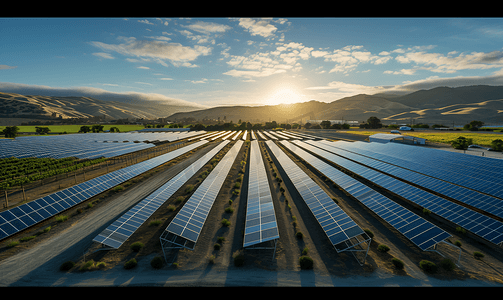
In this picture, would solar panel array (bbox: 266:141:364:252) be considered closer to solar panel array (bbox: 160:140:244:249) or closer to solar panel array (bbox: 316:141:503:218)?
solar panel array (bbox: 160:140:244:249)

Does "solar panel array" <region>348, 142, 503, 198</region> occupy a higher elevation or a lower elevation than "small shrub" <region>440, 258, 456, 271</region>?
higher

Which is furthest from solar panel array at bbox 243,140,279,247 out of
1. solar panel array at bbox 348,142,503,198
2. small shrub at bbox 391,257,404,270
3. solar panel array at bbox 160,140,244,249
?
solar panel array at bbox 348,142,503,198

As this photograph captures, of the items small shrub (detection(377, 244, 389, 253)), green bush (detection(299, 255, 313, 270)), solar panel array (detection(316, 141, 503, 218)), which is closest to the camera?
green bush (detection(299, 255, 313, 270))

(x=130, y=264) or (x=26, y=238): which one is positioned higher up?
(x=26, y=238)

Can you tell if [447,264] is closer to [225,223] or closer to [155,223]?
[225,223]

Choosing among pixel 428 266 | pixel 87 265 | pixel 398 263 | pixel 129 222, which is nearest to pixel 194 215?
pixel 129 222
